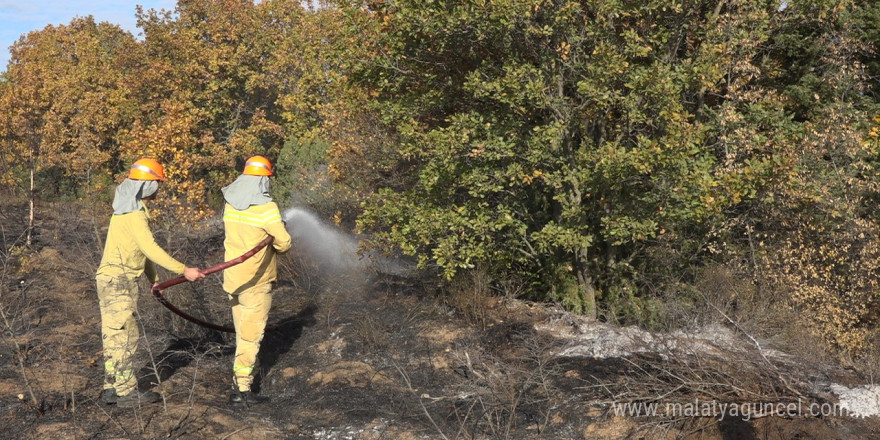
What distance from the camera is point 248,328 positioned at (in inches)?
238

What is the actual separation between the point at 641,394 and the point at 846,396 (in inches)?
50.9

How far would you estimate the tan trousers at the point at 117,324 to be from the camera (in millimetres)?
5504

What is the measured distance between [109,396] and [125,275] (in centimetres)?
90

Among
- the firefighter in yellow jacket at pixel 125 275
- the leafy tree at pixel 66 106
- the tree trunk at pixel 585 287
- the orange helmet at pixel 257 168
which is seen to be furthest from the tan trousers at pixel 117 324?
the leafy tree at pixel 66 106

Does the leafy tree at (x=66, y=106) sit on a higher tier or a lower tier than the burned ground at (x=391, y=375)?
higher

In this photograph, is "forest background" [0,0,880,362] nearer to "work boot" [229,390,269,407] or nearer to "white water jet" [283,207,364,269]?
"white water jet" [283,207,364,269]

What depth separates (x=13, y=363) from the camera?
21.0 feet

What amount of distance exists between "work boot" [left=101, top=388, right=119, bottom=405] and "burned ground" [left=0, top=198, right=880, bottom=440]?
0.06 metres

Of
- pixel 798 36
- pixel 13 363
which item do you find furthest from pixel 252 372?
pixel 798 36

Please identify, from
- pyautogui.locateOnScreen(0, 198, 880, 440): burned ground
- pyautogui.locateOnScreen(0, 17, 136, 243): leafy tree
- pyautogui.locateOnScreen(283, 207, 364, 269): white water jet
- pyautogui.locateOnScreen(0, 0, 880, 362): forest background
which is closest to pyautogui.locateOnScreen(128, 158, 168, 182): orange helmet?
pyautogui.locateOnScreen(0, 198, 880, 440): burned ground

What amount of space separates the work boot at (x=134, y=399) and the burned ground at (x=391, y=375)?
0.05 meters

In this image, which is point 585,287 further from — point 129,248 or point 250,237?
point 129,248

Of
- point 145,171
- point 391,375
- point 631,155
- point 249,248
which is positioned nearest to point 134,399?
point 249,248

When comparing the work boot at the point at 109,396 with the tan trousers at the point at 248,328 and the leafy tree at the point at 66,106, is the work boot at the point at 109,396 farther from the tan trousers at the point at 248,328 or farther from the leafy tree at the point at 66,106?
the leafy tree at the point at 66,106
